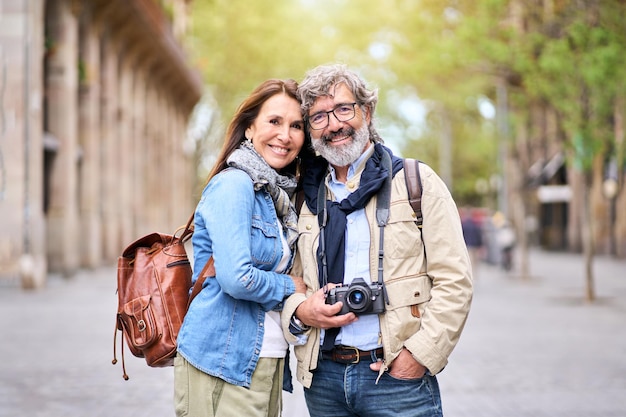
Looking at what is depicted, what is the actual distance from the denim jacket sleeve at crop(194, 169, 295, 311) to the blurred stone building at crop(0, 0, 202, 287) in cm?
1546

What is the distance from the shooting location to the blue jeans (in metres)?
3.21

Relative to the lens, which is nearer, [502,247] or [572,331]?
[572,331]

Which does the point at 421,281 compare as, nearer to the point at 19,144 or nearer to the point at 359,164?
the point at 359,164

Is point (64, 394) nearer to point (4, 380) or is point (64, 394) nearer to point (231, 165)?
point (4, 380)

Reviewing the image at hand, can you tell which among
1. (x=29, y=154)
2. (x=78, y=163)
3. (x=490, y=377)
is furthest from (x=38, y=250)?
(x=490, y=377)

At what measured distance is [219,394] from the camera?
3.24m

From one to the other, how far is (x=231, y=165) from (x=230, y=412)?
869mm

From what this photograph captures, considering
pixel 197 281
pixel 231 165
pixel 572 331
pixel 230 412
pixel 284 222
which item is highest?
pixel 231 165

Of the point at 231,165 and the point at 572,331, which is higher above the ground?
the point at 231,165

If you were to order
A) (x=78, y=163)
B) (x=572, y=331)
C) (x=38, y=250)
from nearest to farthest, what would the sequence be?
(x=572, y=331) → (x=38, y=250) → (x=78, y=163)

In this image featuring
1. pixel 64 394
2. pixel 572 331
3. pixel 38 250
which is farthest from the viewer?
pixel 38 250

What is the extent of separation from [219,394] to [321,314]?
1.54 ft

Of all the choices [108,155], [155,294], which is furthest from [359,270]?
[108,155]

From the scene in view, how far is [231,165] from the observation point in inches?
133
